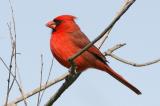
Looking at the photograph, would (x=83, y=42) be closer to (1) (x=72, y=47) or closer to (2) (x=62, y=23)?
(1) (x=72, y=47)

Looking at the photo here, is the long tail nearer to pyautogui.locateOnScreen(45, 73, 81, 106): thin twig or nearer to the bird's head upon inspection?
the bird's head

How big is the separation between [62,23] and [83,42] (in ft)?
1.17

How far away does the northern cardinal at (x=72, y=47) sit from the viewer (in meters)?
4.46

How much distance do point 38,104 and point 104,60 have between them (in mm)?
1995

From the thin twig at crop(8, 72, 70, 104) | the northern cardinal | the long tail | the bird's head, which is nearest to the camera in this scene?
the thin twig at crop(8, 72, 70, 104)

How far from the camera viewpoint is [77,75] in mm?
3623

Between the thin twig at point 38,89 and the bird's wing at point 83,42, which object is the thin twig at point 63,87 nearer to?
the thin twig at point 38,89

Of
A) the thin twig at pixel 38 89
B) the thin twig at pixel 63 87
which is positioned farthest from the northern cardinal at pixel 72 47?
the thin twig at pixel 63 87

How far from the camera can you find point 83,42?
4.71 metres

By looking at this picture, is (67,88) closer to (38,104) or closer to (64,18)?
(38,104)

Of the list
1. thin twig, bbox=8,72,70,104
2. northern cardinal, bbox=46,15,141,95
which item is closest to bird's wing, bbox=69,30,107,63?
northern cardinal, bbox=46,15,141,95

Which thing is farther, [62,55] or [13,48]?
[62,55]

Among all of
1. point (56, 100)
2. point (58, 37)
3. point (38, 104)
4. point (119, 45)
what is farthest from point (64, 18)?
point (38, 104)

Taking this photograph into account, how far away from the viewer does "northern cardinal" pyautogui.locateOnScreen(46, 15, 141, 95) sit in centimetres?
446
